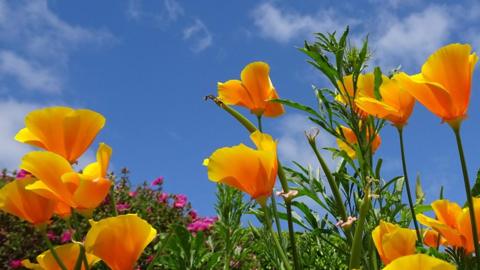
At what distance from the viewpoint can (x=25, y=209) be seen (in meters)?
1.28

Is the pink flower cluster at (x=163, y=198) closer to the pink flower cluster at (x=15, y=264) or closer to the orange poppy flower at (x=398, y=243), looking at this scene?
the pink flower cluster at (x=15, y=264)

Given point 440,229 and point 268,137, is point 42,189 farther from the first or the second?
point 440,229

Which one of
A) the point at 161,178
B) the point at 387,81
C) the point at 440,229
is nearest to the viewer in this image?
the point at 440,229

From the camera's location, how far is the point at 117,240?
3.74 ft

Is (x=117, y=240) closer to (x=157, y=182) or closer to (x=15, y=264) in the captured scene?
(x=15, y=264)

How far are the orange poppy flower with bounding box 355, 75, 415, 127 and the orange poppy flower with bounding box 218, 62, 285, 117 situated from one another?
30 centimetres

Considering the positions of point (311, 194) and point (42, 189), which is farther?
point (311, 194)

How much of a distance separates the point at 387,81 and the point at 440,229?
1.13 feet

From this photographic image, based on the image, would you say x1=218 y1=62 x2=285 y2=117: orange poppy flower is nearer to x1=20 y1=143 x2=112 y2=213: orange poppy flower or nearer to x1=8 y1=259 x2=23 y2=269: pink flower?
x1=20 y1=143 x2=112 y2=213: orange poppy flower

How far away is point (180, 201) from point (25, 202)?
19.1ft

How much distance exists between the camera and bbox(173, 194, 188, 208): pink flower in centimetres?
697

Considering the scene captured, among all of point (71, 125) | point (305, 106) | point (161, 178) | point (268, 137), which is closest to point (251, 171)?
point (268, 137)

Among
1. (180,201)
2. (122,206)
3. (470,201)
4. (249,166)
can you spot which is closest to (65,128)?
(249,166)

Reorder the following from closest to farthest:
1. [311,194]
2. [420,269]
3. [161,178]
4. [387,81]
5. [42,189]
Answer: [420,269]
[42,189]
[387,81]
[311,194]
[161,178]
